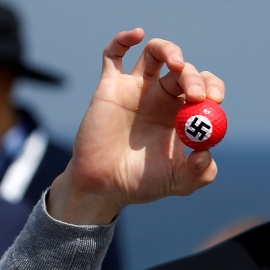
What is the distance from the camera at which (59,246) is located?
146 cm

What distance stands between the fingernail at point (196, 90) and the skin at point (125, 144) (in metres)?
0.10

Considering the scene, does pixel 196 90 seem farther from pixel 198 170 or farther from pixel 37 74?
pixel 37 74

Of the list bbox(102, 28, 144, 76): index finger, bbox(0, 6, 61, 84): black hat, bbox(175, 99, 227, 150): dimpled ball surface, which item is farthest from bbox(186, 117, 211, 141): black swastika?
bbox(0, 6, 61, 84): black hat

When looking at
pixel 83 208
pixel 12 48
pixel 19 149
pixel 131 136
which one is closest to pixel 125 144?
pixel 131 136

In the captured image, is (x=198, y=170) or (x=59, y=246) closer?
(x=198, y=170)

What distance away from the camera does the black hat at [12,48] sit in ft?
8.51

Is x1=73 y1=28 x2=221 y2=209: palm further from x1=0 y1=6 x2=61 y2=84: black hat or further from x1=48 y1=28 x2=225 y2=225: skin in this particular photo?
x1=0 y1=6 x2=61 y2=84: black hat

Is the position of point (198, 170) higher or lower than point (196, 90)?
lower

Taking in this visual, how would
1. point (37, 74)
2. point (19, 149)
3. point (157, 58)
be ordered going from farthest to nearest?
point (37, 74) → point (19, 149) → point (157, 58)

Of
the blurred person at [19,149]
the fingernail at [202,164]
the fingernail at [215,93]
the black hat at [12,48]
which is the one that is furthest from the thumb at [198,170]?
the black hat at [12,48]

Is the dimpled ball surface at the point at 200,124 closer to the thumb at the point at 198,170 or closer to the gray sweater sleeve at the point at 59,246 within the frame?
the thumb at the point at 198,170

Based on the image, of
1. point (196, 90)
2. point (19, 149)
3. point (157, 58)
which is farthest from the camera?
point (19, 149)

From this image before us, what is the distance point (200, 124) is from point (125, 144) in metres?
0.21

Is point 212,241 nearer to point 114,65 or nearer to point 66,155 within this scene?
point 66,155
